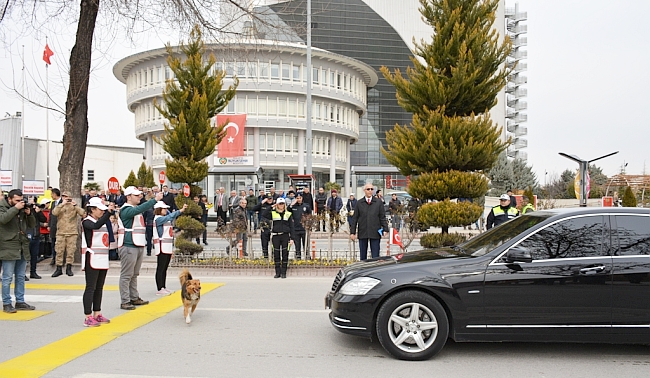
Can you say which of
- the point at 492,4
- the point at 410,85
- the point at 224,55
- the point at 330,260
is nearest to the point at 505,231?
the point at 330,260

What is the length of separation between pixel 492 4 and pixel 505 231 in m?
8.66

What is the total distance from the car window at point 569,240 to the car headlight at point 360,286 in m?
1.62

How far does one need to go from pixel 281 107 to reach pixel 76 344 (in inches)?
1762

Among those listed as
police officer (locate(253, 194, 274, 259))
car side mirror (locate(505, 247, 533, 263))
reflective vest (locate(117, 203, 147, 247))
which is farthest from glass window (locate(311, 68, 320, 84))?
car side mirror (locate(505, 247, 533, 263))

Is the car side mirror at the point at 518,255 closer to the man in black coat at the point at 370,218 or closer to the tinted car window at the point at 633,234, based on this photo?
the tinted car window at the point at 633,234

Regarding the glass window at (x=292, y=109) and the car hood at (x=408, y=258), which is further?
the glass window at (x=292, y=109)

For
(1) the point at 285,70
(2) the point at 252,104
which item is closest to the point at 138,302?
(2) the point at 252,104

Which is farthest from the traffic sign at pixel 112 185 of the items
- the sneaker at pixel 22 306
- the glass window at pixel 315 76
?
the glass window at pixel 315 76

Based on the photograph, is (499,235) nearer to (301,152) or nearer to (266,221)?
(266,221)

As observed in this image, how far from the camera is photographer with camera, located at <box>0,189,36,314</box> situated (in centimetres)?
768

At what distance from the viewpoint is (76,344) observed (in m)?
6.09

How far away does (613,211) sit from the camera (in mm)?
5617

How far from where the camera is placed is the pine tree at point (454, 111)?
12258 mm

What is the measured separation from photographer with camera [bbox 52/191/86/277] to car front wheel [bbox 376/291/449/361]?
8815 mm
